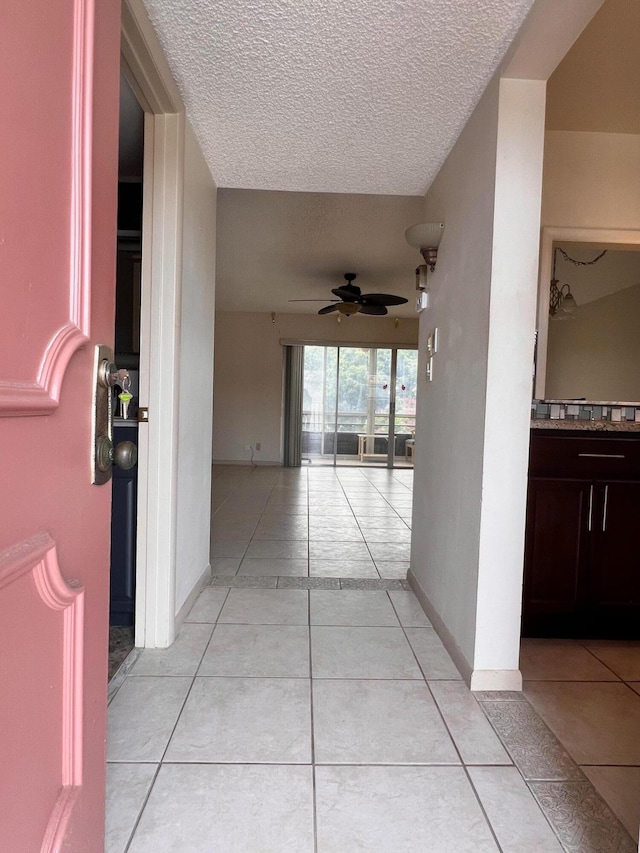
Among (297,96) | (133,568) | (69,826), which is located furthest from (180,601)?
(297,96)

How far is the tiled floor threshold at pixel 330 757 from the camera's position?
1144 mm

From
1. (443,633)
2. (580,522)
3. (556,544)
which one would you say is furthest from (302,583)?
(580,522)

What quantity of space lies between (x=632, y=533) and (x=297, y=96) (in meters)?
2.27

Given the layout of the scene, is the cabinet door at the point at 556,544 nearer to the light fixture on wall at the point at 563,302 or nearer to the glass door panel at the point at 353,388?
the light fixture on wall at the point at 563,302

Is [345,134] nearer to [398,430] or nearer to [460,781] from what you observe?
[460,781]

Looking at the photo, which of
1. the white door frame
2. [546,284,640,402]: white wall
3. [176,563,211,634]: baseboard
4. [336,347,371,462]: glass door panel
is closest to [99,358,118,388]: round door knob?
the white door frame

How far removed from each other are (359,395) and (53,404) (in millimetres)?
7989

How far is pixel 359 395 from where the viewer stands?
8.55 metres

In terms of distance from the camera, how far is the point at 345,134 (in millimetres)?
2195

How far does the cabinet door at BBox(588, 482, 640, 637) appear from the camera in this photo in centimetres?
215

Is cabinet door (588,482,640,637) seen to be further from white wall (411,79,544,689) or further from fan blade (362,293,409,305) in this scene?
fan blade (362,293,409,305)

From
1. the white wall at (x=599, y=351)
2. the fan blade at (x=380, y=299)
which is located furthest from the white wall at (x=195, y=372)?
the fan blade at (x=380, y=299)

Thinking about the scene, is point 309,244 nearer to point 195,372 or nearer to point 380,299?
point 380,299

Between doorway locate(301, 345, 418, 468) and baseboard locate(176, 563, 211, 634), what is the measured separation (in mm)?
5884
